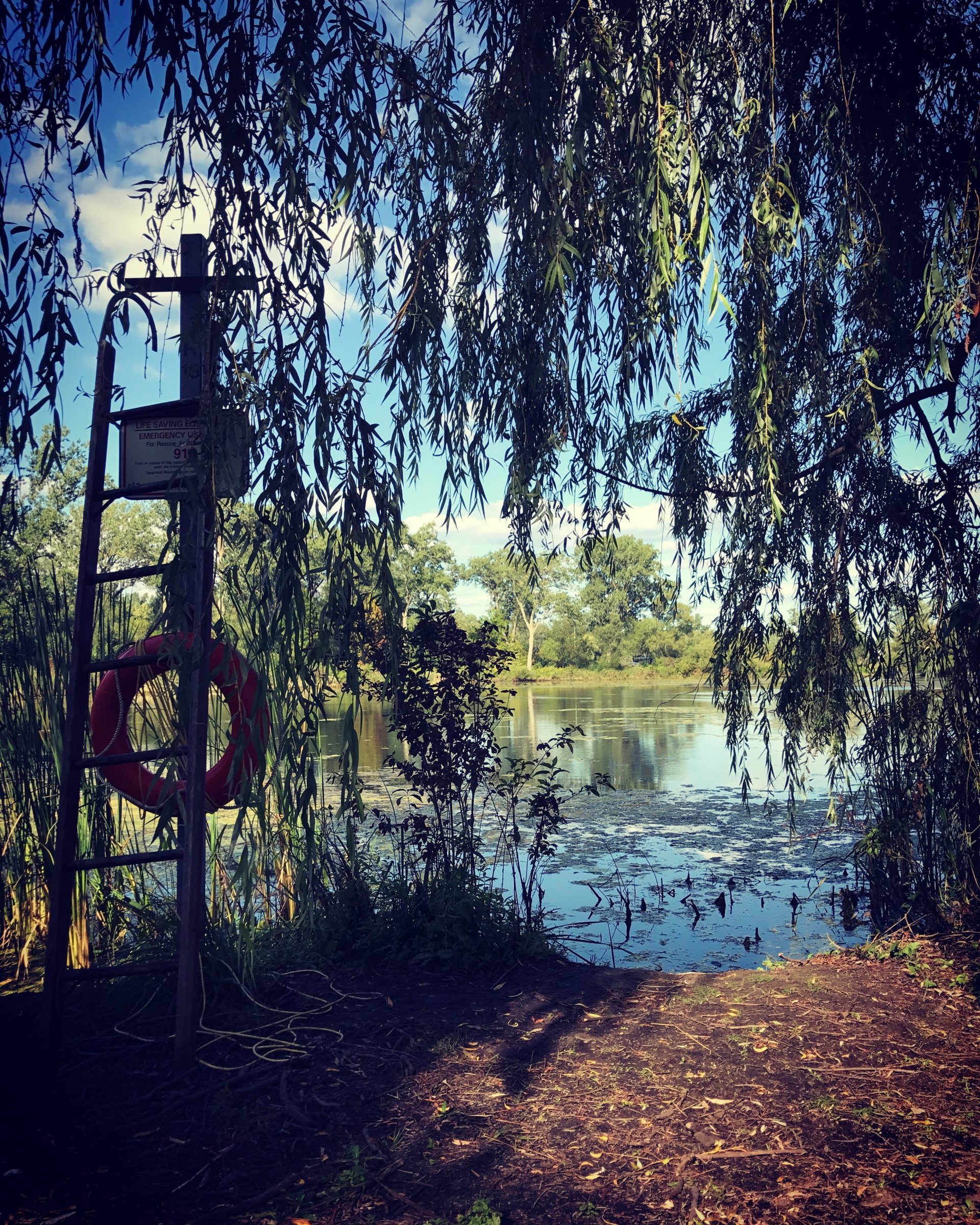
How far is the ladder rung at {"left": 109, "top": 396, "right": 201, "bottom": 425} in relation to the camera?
251 cm

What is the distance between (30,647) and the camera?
11.2ft

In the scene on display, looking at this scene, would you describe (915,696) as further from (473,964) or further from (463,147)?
(463,147)

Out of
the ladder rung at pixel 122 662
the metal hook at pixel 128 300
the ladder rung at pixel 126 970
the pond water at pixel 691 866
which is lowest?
the pond water at pixel 691 866

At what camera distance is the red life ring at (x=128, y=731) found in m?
2.31

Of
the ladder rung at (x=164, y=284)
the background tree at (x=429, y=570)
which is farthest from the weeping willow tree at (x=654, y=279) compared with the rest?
the background tree at (x=429, y=570)

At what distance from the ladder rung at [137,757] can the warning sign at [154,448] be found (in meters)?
0.78

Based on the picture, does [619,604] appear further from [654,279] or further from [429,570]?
[654,279]

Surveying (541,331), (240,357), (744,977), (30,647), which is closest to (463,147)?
(541,331)

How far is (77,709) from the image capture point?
2.54 m

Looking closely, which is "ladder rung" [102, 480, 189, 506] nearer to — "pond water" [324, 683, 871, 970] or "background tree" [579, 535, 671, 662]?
"pond water" [324, 683, 871, 970]

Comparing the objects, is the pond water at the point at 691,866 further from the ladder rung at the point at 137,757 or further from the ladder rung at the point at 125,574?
the ladder rung at the point at 125,574

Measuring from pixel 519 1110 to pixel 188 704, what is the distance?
139cm

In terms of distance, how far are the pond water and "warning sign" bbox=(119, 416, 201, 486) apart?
2.53m

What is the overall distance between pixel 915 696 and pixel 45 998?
10.8 ft
